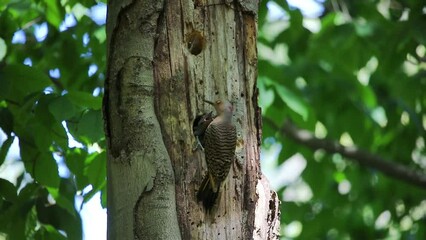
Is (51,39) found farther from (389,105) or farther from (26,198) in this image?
(389,105)

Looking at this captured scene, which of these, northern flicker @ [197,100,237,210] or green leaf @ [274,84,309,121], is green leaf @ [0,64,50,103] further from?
green leaf @ [274,84,309,121]

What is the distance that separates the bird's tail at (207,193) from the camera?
360cm

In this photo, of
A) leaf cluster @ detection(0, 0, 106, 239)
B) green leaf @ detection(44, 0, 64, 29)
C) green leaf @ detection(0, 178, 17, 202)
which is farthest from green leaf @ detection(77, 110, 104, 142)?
green leaf @ detection(44, 0, 64, 29)

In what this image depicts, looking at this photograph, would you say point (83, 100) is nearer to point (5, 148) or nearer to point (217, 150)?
point (5, 148)

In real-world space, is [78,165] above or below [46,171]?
above

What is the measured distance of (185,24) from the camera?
3.92 metres

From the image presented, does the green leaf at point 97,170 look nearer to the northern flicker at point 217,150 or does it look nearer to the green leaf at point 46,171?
the green leaf at point 46,171

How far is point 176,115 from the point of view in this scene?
3758 millimetres

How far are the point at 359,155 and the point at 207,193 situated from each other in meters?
4.99

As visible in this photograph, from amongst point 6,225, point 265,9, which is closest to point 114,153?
point 6,225

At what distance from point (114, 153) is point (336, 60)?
4877 millimetres

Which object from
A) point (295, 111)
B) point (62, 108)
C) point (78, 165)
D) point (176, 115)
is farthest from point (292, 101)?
point (176, 115)

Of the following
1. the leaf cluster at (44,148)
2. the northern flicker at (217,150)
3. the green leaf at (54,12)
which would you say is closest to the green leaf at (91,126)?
the leaf cluster at (44,148)

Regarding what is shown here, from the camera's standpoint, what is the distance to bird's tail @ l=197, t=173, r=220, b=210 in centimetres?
360
